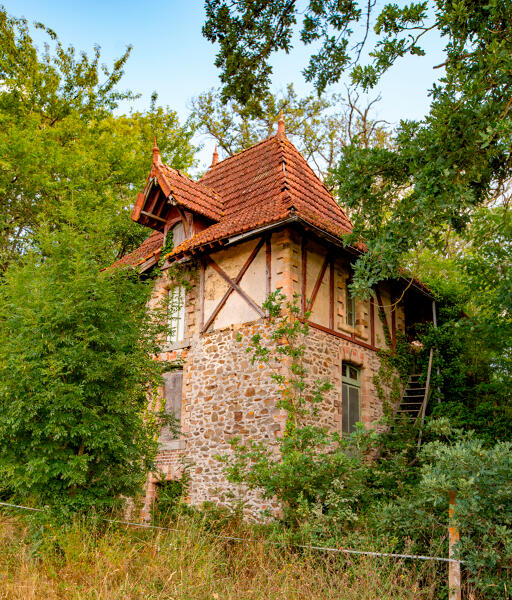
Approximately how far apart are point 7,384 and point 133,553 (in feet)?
7.98

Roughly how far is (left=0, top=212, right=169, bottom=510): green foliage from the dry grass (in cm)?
65

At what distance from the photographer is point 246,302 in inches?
452

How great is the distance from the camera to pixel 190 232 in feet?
42.7

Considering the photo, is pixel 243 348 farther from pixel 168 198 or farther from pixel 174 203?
pixel 168 198

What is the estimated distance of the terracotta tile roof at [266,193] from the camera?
11281mm

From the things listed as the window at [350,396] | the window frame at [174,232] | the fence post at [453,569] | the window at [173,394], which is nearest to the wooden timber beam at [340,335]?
the window at [350,396]

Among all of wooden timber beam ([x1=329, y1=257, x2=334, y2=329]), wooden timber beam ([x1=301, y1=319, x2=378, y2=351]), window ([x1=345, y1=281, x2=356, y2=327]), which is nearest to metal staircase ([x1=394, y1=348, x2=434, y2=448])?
wooden timber beam ([x1=301, y1=319, x2=378, y2=351])

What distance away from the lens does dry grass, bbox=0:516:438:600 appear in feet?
17.6

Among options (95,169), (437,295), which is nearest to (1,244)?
(95,169)

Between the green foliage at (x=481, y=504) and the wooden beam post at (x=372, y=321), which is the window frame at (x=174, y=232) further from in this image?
the green foliage at (x=481, y=504)

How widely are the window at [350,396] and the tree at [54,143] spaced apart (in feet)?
25.5

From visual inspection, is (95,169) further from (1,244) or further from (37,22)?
(37,22)

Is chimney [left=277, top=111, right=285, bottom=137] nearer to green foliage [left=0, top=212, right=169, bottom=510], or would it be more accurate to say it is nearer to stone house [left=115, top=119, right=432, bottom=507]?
stone house [left=115, top=119, right=432, bottom=507]

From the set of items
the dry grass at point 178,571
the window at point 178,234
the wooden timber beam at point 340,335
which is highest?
the window at point 178,234
